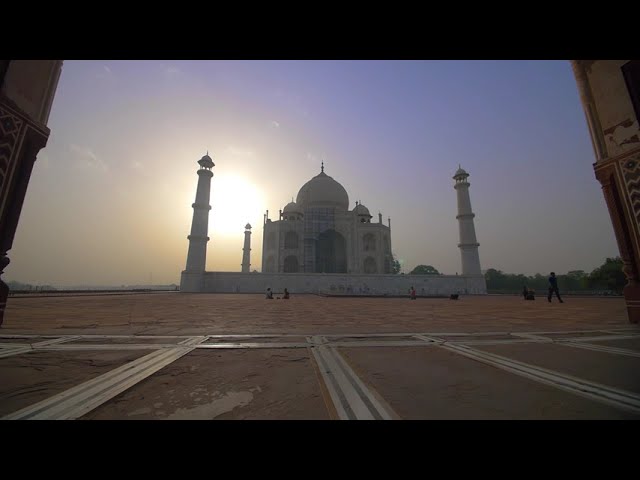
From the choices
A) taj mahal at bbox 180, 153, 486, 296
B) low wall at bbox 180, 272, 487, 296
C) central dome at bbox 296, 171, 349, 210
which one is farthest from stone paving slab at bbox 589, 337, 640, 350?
central dome at bbox 296, 171, 349, 210

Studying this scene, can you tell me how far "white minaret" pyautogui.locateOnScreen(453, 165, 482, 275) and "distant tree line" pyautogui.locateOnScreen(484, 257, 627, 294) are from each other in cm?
724

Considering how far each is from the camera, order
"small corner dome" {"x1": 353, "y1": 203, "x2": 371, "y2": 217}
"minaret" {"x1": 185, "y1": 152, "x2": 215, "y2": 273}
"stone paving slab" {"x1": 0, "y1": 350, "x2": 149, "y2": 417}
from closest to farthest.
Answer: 1. "stone paving slab" {"x1": 0, "y1": 350, "x2": 149, "y2": 417}
2. "minaret" {"x1": 185, "y1": 152, "x2": 215, "y2": 273}
3. "small corner dome" {"x1": 353, "y1": 203, "x2": 371, "y2": 217}

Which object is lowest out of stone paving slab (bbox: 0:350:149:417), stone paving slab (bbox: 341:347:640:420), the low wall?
stone paving slab (bbox: 341:347:640:420)

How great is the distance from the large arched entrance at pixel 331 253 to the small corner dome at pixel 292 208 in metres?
5.92

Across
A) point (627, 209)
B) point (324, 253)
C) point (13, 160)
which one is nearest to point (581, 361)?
point (627, 209)

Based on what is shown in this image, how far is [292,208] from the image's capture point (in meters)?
34.6

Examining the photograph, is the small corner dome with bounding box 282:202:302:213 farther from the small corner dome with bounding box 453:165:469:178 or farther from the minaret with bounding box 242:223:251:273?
the small corner dome with bounding box 453:165:469:178

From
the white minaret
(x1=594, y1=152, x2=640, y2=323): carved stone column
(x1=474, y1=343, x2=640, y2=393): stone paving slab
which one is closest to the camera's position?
(x1=474, y1=343, x2=640, y2=393): stone paving slab

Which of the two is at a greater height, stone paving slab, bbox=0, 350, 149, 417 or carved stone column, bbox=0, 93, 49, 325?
carved stone column, bbox=0, 93, 49, 325

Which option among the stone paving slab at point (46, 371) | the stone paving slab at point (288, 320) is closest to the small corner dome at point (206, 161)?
the stone paving slab at point (288, 320)

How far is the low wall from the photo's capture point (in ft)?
72.5
